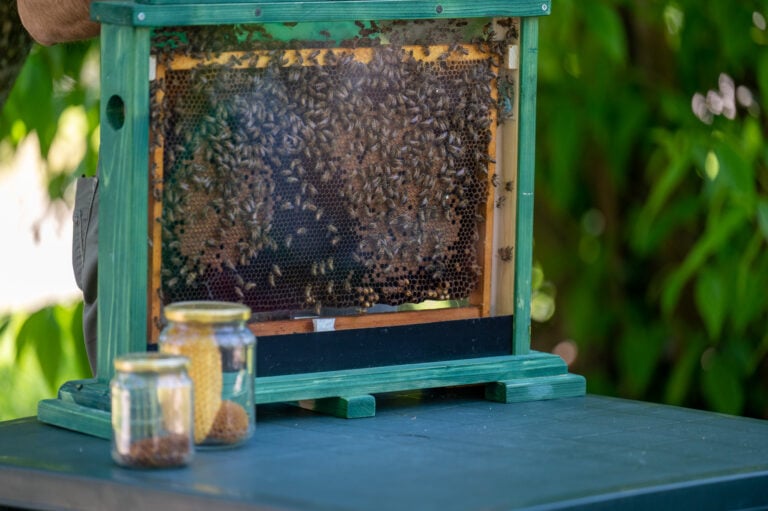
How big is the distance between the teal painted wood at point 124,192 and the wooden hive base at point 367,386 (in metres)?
0.10

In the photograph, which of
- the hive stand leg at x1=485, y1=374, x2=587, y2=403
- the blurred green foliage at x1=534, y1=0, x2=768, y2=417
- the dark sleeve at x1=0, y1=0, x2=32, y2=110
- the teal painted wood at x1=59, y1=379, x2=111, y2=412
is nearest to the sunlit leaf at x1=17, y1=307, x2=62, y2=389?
the dark sleeve at x1=0, y1=0, x2=32, y2=110

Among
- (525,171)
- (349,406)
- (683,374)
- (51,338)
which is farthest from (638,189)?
(349,406)

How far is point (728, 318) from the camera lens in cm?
521

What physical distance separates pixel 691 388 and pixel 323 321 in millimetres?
2617

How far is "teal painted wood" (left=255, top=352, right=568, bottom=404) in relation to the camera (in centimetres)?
305

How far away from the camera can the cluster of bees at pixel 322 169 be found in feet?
9.80

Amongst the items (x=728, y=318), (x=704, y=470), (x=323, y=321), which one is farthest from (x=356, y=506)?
(x=728, y=318)

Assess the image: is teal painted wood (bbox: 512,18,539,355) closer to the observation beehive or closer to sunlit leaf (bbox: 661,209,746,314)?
the observation beehive

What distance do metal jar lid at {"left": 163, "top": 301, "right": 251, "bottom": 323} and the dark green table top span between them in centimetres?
26

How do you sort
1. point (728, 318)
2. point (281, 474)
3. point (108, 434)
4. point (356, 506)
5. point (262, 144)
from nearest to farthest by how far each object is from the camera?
point (356, 506) → point (281, 474) → point (108, 434) → point (262, 144) → point (728, 318)

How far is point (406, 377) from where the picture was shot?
3236 mm

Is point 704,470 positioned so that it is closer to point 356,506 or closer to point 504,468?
point 504,468

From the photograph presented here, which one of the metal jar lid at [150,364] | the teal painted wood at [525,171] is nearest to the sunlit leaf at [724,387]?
the teal painted wood at [525,171]

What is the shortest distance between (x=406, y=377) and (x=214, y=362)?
2.09ft
